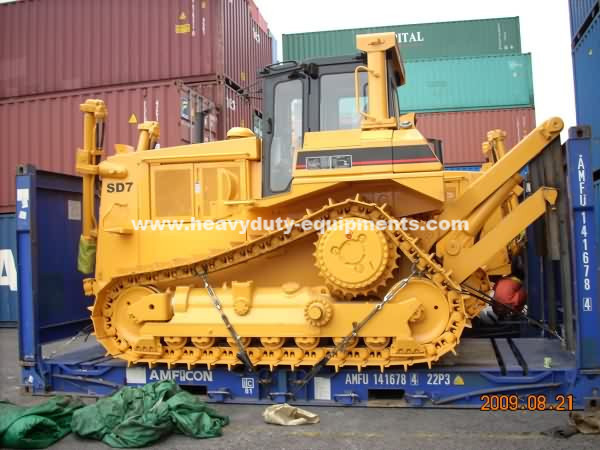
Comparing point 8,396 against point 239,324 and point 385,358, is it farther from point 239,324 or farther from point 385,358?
point 385,358

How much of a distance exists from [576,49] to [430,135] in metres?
11.9

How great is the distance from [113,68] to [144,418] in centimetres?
1020

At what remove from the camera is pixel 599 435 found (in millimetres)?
4793

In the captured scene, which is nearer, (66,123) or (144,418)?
(144,418)

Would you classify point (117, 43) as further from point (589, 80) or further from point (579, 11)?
point (589, 80)

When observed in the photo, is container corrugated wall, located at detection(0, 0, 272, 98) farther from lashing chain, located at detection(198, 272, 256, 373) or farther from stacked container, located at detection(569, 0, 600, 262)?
lashing chain, located at detection(198, 272, 256, 373)

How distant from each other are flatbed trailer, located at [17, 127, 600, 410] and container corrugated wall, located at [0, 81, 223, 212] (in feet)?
18.0

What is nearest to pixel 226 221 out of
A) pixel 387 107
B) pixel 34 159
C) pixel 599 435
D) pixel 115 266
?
pixel 115 266

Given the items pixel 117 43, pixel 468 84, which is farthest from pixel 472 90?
pixel 117 43

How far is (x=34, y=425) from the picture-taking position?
4988mm

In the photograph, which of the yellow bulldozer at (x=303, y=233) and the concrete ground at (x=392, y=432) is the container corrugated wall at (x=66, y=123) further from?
the concrete ground at (x=392, y=432)

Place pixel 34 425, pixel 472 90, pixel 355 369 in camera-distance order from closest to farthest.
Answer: pixel 34 425, pixel 355 369, pixel 472 90

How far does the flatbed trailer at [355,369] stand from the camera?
210 inches
